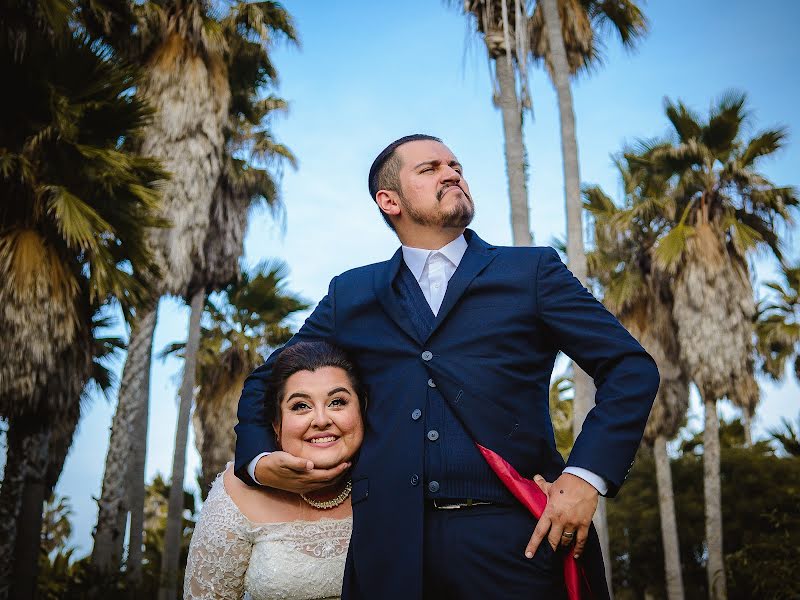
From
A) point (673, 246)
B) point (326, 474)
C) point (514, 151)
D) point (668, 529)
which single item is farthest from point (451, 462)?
point (668, 529)

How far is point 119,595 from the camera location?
1038 centimetres

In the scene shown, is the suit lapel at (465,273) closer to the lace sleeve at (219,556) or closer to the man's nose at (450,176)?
the man's nose at (450,176)

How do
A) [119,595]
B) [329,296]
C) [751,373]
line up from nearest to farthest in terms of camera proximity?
[329,296], [119,595], [751,373]

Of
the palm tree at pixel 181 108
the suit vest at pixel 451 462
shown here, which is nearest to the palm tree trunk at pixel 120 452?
the palm tree at pixel 181 108

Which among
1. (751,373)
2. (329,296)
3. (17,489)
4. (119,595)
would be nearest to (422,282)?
(329,296)

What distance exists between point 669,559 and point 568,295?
62.7ft

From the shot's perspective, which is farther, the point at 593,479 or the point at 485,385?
the point at 485,385

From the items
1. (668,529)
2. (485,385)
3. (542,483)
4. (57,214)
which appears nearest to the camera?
(542,483)

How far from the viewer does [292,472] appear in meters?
2.40

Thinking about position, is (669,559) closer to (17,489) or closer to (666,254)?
(666,254)

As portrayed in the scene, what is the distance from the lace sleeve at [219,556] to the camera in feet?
8.64

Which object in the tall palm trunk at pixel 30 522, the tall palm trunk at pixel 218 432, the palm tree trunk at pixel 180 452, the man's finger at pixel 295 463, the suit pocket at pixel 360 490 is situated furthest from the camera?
the tall palm trunk at pixel 218 432

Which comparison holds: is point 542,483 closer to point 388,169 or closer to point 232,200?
point 388,169

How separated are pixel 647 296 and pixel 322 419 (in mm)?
18551
